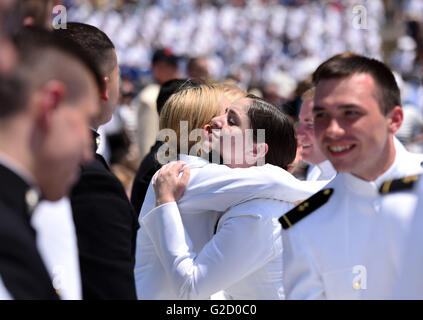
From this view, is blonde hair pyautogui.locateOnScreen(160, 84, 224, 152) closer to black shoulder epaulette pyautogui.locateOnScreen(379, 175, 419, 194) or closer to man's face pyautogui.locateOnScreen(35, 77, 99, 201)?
black shoulder epaulette pyautogui.locateOnScreen(379, 175, 419, 194)

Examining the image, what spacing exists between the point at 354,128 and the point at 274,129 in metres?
0.71

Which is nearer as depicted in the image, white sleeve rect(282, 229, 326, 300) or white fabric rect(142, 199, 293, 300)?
white sleeve rect(282, 229, 326, 300)

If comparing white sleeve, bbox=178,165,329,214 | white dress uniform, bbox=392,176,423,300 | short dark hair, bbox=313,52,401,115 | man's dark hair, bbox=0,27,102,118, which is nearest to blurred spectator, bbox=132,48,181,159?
white sleeve, bbox=178,165,329,214

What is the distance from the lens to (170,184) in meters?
2.63

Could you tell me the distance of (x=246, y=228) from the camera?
2.51 meters

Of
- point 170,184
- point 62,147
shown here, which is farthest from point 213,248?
point 62,147

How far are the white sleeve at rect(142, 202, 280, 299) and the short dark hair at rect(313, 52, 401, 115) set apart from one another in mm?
580

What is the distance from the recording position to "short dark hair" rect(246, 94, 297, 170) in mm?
2809

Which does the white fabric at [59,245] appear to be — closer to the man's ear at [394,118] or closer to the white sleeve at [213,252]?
the white sleeve at [213,252]

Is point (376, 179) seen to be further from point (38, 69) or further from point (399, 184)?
point (38, 69)

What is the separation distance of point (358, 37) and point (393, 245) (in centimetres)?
1679

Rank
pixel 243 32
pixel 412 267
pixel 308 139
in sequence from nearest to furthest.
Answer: pixel 412 267, pixel 308 139, pixel 243 32

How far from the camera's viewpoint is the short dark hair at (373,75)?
2240mm
